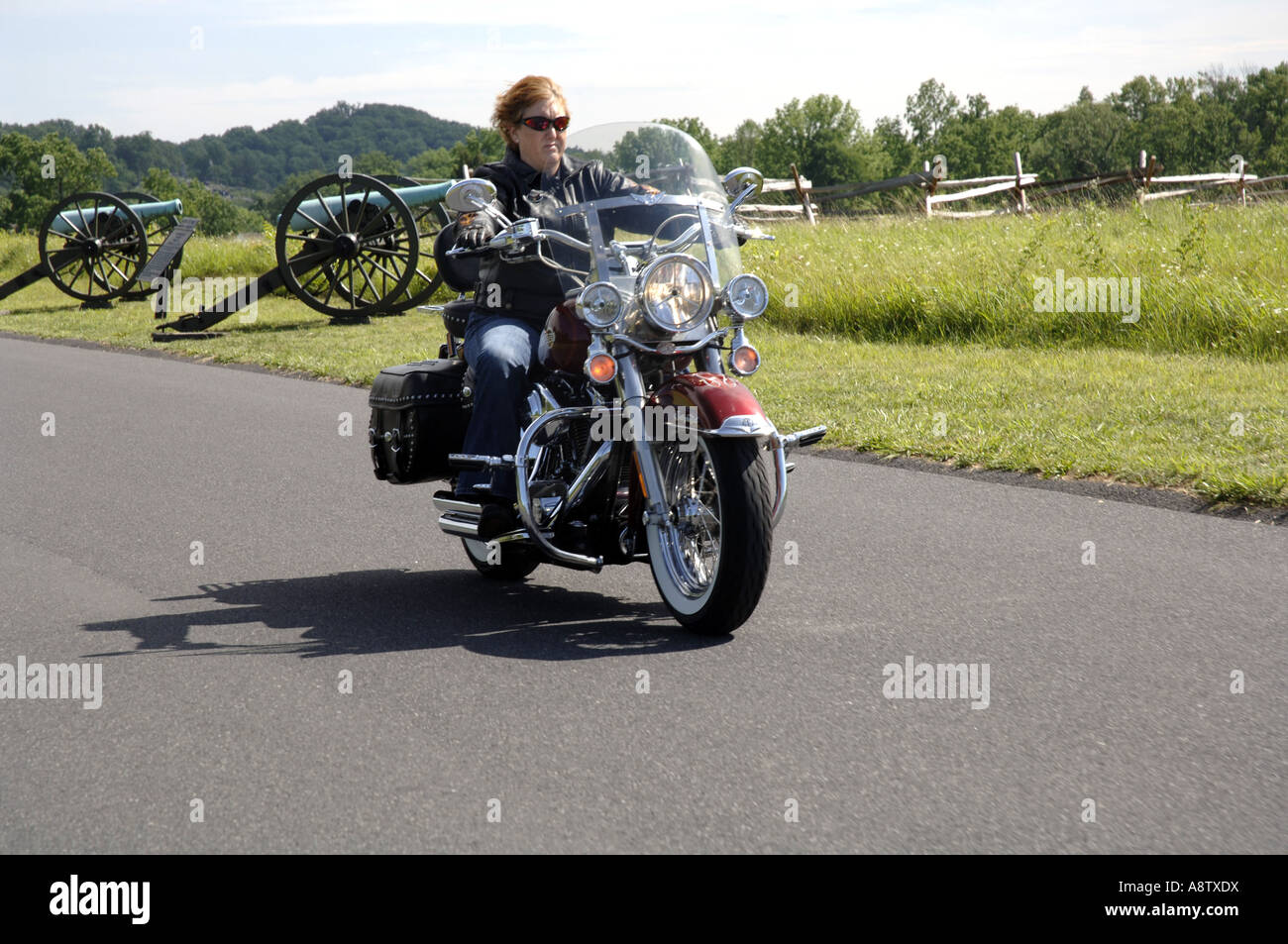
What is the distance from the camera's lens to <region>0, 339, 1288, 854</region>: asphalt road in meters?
3.29

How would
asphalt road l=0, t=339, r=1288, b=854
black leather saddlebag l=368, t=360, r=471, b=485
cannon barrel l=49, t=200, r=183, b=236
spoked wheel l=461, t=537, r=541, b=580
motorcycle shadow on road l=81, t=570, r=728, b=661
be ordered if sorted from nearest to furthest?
asphalt road l=0, t=339, r=1288, b=854, motorcycle shadow on road l=81, t=570, r=728, b=661, black leather saddlebag l=368, t=360, r=471, b=485, spoked wheel l=461, t=537, r=541, b=580, cannon barrel l=49, t=200, r=183, b=236

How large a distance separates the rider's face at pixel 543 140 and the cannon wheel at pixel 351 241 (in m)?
13.4

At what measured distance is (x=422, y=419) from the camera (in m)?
5.71

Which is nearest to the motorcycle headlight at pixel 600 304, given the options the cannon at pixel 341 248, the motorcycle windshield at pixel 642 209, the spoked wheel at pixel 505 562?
the motorcycle windshield at pixel 642 209

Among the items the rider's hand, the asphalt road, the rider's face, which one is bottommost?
the asphalt road

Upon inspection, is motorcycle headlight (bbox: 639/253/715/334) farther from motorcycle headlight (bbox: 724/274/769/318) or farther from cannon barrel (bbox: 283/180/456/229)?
cannon barrel (bbox: 283/180/456/229)

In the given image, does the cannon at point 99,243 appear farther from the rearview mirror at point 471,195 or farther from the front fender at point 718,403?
the front fender at point 718,403

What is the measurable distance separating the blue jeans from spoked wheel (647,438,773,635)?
67 cm

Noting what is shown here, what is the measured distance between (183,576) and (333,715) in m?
2.20

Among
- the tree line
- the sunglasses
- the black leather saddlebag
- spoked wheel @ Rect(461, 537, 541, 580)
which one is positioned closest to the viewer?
the sunglasses

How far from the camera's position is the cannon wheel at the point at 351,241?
18844 millimetres

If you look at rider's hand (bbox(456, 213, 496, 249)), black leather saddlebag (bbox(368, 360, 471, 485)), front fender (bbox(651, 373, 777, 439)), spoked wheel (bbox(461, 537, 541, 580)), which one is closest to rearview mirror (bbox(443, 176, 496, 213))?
rider's hand (bbox(456, 213, 496, 249))

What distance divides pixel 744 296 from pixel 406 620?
1.75 metres

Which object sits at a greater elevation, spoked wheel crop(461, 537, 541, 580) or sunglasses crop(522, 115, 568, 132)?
sunglasses crop(522, 115, 568, 132)
